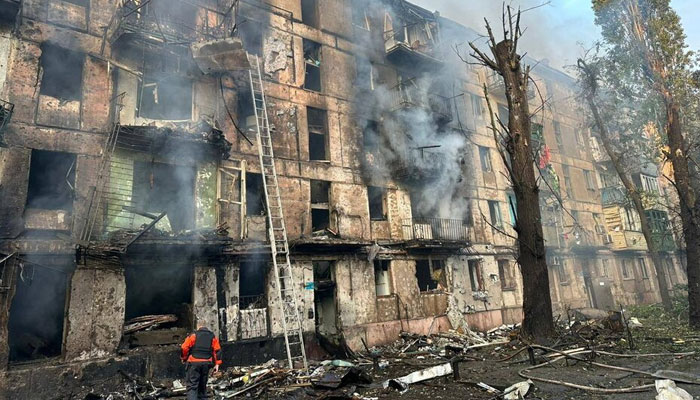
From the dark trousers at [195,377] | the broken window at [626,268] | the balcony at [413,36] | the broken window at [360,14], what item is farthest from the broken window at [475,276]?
the dark trousers at [195,377]

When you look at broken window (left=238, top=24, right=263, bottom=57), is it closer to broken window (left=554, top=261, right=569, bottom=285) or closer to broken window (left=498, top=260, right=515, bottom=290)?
broken window (left=498, top=260, right=515, bottom=290)

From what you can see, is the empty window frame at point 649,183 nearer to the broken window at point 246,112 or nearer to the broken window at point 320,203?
the broken window at point 320,203

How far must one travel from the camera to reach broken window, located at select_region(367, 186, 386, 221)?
710 inches

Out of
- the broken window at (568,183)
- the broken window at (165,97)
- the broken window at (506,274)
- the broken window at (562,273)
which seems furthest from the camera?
the broken window at (568,183)

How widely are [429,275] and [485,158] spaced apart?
844 centimetres

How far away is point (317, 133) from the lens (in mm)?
17062

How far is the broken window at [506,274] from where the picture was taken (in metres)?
21.0

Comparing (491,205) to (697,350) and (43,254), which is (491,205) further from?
(43,254)

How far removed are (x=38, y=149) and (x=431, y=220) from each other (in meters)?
14.9

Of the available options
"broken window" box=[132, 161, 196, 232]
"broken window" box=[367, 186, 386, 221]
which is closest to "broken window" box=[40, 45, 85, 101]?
"broken window" box=[132, 161, 196, 232]

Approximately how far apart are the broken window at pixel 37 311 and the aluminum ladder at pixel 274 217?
5.84 metres

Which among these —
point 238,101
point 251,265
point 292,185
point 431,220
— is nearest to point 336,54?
point 238,101

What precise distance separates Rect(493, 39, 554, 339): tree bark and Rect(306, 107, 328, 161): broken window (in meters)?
8.63

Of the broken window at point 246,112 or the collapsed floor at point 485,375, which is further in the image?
the broken window at point 246,112
